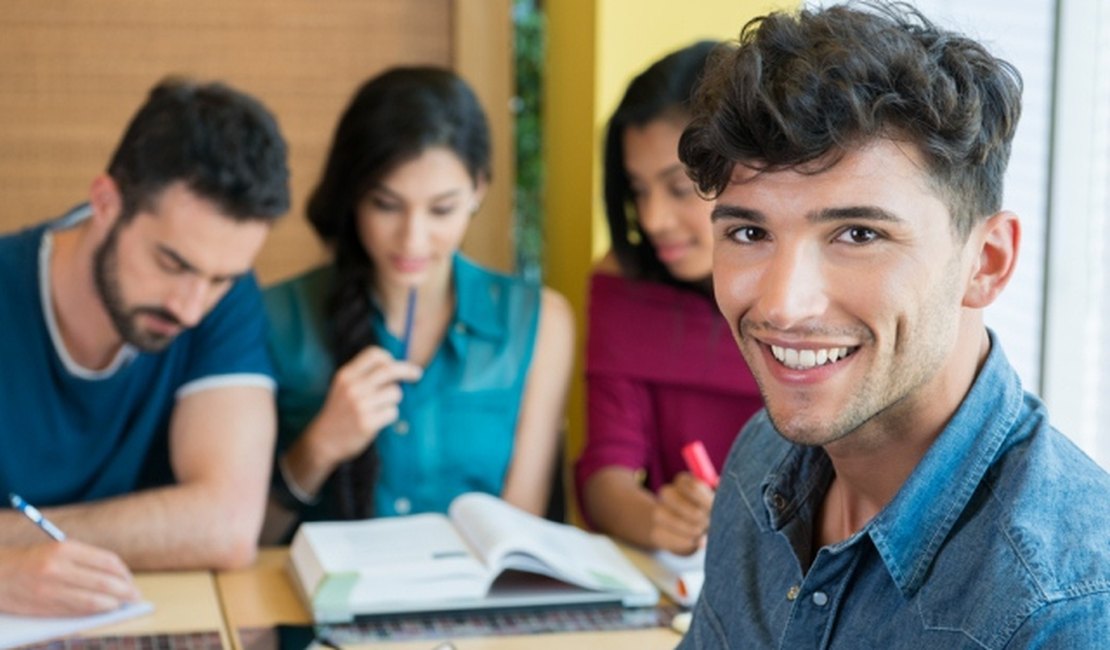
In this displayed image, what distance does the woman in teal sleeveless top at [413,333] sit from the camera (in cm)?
250

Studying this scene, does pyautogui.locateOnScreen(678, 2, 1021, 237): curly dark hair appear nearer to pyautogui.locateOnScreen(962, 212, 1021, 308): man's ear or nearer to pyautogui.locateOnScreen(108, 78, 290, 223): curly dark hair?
pyautogui.locateOnScreen(962, 212, 1021, 308): man's ear

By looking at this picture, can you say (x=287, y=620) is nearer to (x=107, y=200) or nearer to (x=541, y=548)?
(x=541, y=548)

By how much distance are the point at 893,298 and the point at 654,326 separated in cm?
136

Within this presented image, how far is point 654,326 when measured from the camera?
2.60 m

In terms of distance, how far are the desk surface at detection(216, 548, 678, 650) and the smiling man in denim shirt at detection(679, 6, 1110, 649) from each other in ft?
1.79

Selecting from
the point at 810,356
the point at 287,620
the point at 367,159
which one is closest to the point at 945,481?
the point at 810,356

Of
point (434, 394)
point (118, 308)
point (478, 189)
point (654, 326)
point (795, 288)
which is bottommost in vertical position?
point (434, 394)

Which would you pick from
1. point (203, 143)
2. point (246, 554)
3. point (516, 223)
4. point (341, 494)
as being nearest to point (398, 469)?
point (341, 494)

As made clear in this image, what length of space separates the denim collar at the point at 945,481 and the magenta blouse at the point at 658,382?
4.02 ft

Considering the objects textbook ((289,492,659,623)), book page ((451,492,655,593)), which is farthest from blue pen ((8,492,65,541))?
book page ((451,492,655,593))

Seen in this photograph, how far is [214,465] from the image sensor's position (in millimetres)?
2273

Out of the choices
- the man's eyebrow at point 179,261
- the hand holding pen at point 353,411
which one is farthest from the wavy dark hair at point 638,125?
the man's eyebrow at point 179,261

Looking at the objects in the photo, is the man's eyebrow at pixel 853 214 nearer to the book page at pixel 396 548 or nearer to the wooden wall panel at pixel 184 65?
the book page at pixel 396 548

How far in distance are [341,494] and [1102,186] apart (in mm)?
1555
